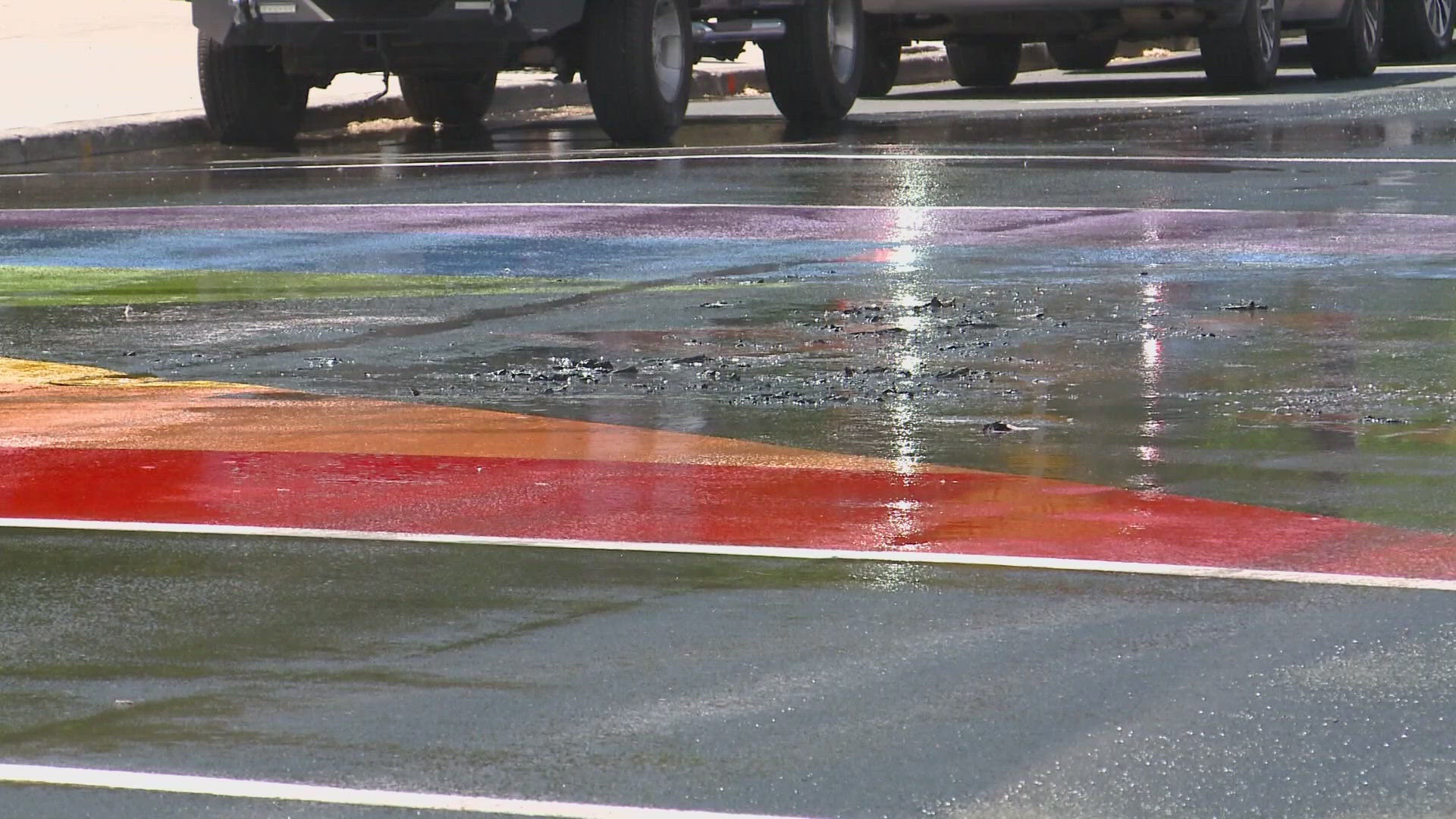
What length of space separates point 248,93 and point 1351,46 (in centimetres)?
996

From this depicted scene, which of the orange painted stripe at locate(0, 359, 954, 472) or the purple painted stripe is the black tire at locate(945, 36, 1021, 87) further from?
the orange painted stripe at locate(0, 359, 954, 472)

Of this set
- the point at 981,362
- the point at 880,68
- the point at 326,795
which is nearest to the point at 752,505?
the point at 981,362

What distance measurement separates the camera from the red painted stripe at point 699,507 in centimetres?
516

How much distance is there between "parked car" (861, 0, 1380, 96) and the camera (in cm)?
1853

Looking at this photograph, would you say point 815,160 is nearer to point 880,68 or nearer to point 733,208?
point 733,208

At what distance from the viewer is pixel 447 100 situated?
747 inches

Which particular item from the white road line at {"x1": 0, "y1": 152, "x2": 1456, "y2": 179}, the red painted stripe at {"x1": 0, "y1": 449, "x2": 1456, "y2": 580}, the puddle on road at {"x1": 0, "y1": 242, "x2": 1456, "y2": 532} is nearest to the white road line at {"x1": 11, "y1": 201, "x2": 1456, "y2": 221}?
the puddle on road at {"x1": 0, "y1": 242, "x2": 1456, "y2": 532}

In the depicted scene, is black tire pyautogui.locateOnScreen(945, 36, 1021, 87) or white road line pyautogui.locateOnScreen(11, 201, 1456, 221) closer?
white road line pyautogui.locateOnScreen(11, 201, 1456, 221)

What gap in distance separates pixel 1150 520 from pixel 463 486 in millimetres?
1605

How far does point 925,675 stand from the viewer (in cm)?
420

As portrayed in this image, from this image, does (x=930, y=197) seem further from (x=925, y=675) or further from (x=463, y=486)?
(x=925, y=675)

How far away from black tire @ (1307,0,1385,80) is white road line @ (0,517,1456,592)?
1724 centimetres

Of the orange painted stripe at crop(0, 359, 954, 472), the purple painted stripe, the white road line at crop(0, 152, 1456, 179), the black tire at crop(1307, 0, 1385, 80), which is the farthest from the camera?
the black tire at crop(1307, 0, 1385, 80)

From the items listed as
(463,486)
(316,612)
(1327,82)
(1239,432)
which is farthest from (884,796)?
(1327,82)
